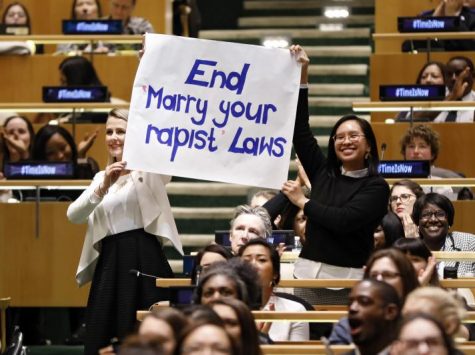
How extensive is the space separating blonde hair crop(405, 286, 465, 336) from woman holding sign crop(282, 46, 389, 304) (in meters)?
1.49

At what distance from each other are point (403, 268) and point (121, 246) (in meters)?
2.01

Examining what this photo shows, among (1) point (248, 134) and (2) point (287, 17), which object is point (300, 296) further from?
(2) point (287, 17)

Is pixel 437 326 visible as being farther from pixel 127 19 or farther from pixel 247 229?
pixel 127 19

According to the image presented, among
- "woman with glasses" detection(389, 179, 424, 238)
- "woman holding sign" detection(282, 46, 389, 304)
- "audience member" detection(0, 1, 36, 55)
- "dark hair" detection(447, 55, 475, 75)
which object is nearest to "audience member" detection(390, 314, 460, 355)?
"woman holding sign" detection(282, 46, 389, 304)

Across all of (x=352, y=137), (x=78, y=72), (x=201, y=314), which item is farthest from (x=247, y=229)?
(x=78, y=72)

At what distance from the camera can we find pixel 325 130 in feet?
44.6

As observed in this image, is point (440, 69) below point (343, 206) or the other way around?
the other way around

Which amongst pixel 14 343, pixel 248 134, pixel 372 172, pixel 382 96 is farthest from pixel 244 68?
A: pixel 382 96

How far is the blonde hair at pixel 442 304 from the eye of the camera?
612cm

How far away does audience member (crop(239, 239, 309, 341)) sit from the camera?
7395mm

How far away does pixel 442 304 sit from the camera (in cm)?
617

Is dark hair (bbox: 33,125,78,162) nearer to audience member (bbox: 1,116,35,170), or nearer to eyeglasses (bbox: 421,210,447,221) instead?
audience member (bbox: 1,116,35,170)

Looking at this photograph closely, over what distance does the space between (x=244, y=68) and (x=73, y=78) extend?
3.56 metres

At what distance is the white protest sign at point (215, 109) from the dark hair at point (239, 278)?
1.32m
